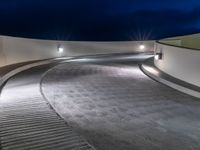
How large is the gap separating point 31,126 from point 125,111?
1458 mm

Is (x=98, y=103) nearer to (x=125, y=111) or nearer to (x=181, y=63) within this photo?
(x=125, y=111)

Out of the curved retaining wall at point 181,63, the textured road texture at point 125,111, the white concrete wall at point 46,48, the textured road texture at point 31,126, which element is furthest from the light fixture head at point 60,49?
the textured road texture at point 31,126

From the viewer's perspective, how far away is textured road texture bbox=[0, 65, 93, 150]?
3113mm

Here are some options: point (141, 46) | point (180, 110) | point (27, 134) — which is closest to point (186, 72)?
point (180, 110)

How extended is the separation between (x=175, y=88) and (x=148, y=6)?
97.5 ft

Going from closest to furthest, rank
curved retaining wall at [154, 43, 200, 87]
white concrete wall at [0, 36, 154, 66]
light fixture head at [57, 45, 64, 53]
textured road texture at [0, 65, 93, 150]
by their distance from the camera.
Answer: textured road texture at [0, 65, 93, 150] < curved retaining wall at [154, 43, 200, 87] < white concrete wall at [0, 36, 154, 66] < light fixture head at [57, 45, 64, 53]

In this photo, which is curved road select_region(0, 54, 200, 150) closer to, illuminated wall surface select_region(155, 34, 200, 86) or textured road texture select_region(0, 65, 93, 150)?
textured road texture select_region(0, 65, 93, 150)

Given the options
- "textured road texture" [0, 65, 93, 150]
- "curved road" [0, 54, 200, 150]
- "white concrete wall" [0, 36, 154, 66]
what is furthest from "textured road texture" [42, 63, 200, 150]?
"white concrete wall" [0, 36, 154, 66]

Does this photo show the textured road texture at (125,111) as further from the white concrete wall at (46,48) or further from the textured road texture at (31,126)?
the white concrete wall at (46,48)

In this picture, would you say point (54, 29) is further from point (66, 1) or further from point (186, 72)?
point (186, 72)

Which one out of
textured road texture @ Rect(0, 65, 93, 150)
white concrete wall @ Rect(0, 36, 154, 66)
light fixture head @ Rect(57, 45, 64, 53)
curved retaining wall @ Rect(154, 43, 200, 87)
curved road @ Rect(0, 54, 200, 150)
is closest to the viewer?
textured road texture @ Rect(0, 65, 93, 150)

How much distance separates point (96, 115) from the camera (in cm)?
414

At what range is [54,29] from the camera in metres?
34.1

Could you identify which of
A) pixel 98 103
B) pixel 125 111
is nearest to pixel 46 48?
pixel 98 103
